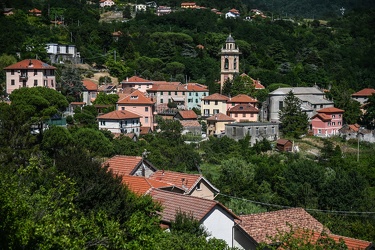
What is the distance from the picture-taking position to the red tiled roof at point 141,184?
2031 centimetres

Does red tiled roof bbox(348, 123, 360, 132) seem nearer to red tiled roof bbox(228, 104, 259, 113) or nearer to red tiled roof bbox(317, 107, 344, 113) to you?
red tiled roof bbox(317, 107, 344, 113)

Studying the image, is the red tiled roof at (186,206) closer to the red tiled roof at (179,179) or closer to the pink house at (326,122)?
the red tiled roof at (179,179)

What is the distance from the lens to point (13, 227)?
998 centimetres

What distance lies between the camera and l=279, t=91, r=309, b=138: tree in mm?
49906

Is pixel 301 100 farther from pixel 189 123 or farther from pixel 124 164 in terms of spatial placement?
pixel 124 164

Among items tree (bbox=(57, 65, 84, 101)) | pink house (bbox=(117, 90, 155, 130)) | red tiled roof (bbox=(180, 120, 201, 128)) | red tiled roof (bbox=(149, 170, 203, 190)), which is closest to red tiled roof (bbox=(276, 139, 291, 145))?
red tiled roof (bbox=(180, 120, 201, 128))

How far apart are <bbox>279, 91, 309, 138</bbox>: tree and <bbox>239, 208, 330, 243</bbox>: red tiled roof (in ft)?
100

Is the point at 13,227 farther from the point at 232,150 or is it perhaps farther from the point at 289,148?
the point at 289,148

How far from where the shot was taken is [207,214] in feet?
57.2

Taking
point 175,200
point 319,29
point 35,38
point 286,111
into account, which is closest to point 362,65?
A: point 319,29

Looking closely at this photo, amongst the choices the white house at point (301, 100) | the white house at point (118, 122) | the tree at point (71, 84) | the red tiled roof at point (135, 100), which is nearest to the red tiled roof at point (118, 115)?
the white house at point (118, 122)

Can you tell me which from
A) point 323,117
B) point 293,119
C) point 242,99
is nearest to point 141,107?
point 242,99

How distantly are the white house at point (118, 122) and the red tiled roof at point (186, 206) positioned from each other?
26305 mm

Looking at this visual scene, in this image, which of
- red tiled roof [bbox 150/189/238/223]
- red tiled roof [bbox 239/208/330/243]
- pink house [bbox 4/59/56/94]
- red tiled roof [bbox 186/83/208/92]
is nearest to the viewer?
red tiled roof [bbox 150/189/238/223]
